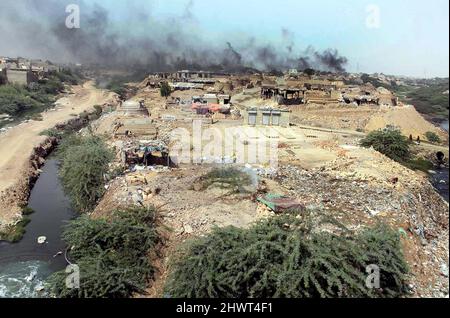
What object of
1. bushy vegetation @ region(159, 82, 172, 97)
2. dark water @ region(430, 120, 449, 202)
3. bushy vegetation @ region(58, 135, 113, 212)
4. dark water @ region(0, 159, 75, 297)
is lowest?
dark water @ region(0, 159, 75, 297)

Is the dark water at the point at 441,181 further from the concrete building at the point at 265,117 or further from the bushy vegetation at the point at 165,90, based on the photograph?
the bushy vegetation at the point at 165,90

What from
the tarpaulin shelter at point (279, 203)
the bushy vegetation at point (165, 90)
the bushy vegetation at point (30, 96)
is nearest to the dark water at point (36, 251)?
the tarpaulin shelter at point (279, 203)

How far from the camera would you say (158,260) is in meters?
8.54

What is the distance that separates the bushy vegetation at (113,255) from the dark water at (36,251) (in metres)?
0.91

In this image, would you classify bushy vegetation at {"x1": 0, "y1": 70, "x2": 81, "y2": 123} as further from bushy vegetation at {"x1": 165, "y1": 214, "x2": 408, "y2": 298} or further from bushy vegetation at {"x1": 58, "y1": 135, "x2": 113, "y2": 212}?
bushy vegetation at {"x1": 165, "y1": 214, "x2": 408, "y2": 298}

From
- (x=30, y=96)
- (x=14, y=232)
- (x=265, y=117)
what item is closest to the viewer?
(x=14, y=232)

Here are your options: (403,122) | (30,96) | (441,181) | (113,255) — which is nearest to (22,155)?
(113,255)

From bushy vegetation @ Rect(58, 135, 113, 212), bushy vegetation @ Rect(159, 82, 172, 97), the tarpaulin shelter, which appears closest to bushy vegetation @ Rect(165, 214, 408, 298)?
the tarpaulin shelter

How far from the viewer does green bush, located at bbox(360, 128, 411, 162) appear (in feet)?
60.0

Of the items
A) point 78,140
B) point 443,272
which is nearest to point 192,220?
point 443,272

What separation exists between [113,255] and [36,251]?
10.7 feet

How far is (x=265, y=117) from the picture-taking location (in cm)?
2283

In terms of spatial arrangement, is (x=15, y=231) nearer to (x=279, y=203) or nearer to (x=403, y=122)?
(x=279, y=203)

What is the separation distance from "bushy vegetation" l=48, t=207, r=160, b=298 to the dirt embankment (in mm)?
4460
